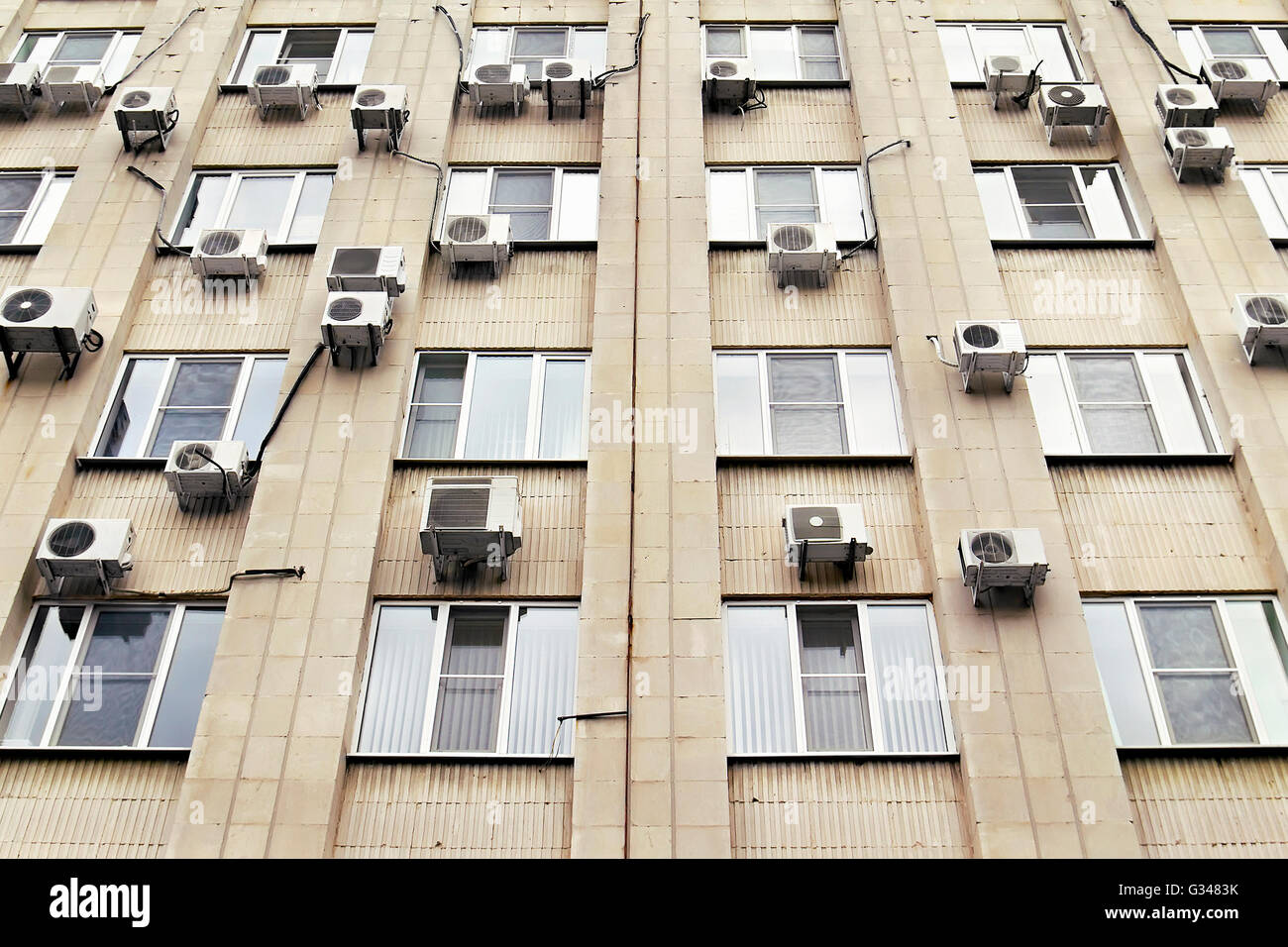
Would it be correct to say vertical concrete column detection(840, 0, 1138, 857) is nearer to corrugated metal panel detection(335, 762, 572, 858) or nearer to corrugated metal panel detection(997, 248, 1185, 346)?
corrugated metal panel detection(997, 248, 1185, 346)

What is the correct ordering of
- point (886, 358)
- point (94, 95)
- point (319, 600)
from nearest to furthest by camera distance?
point (319, 600)
point (886, 358)
point (94, 95)

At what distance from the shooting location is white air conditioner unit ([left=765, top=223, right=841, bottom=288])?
2000 cm

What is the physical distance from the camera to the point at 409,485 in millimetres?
18031

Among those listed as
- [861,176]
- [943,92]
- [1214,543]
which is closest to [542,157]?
[861,176]

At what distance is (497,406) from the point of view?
62.8 feet

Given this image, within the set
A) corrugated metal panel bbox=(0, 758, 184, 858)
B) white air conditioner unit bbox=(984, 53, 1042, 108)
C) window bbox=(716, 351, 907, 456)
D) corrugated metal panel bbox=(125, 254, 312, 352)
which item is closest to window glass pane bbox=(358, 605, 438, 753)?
corrugated metal panel bbox=(0, 758, 184, 858)

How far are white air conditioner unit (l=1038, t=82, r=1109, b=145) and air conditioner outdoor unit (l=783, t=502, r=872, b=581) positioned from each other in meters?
10.2

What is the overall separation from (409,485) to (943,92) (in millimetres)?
12633

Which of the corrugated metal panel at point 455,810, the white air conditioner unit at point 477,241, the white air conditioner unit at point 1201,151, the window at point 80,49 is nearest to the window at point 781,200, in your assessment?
the white air conditioner unit at point 477,241

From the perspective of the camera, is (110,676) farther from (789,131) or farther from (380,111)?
(789,131)

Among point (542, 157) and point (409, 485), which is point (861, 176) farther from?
point (409, 485)

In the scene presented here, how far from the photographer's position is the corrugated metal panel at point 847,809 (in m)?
14.9

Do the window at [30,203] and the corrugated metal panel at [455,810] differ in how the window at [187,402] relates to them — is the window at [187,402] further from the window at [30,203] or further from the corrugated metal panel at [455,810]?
the corrugated metal panel at [455,810]

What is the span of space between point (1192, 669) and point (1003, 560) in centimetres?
309
